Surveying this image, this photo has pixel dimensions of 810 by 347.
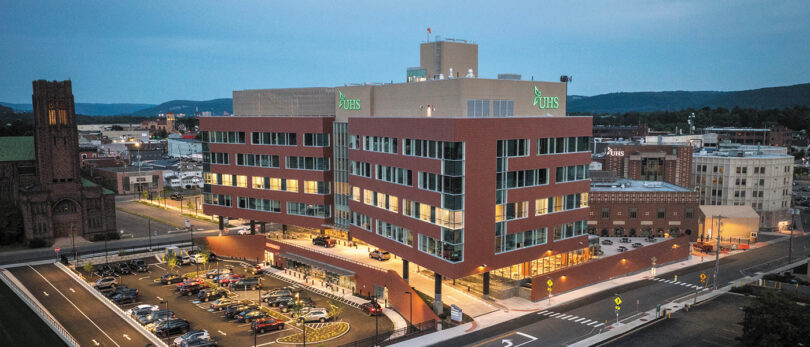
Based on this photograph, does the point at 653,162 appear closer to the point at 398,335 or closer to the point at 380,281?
the point at 380,281

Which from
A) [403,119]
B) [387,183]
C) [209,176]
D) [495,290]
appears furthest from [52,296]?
[495,290]

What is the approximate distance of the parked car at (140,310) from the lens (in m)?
63.0

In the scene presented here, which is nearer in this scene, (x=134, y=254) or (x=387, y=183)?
(x=387, y=183)

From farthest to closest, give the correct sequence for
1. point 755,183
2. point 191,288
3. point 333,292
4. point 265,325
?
point 755,183, point 333,292, point 191,288, point 265,325

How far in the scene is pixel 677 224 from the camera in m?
99.6

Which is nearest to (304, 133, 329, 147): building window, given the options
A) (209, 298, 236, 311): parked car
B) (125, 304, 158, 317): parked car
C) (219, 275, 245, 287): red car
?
(219, 275, 245, 287): red car

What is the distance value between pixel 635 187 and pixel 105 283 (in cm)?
9434

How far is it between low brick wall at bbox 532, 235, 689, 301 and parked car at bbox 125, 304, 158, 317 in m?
46.9

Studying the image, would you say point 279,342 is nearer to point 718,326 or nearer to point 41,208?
point 718,326

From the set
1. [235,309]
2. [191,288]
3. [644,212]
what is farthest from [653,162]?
[191,288]

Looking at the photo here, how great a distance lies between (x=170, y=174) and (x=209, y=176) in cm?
8176

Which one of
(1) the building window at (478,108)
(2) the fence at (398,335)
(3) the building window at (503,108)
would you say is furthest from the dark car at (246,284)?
(3) the building window at (503,108)

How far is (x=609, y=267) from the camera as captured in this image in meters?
75.1

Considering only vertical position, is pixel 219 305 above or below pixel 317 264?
below
